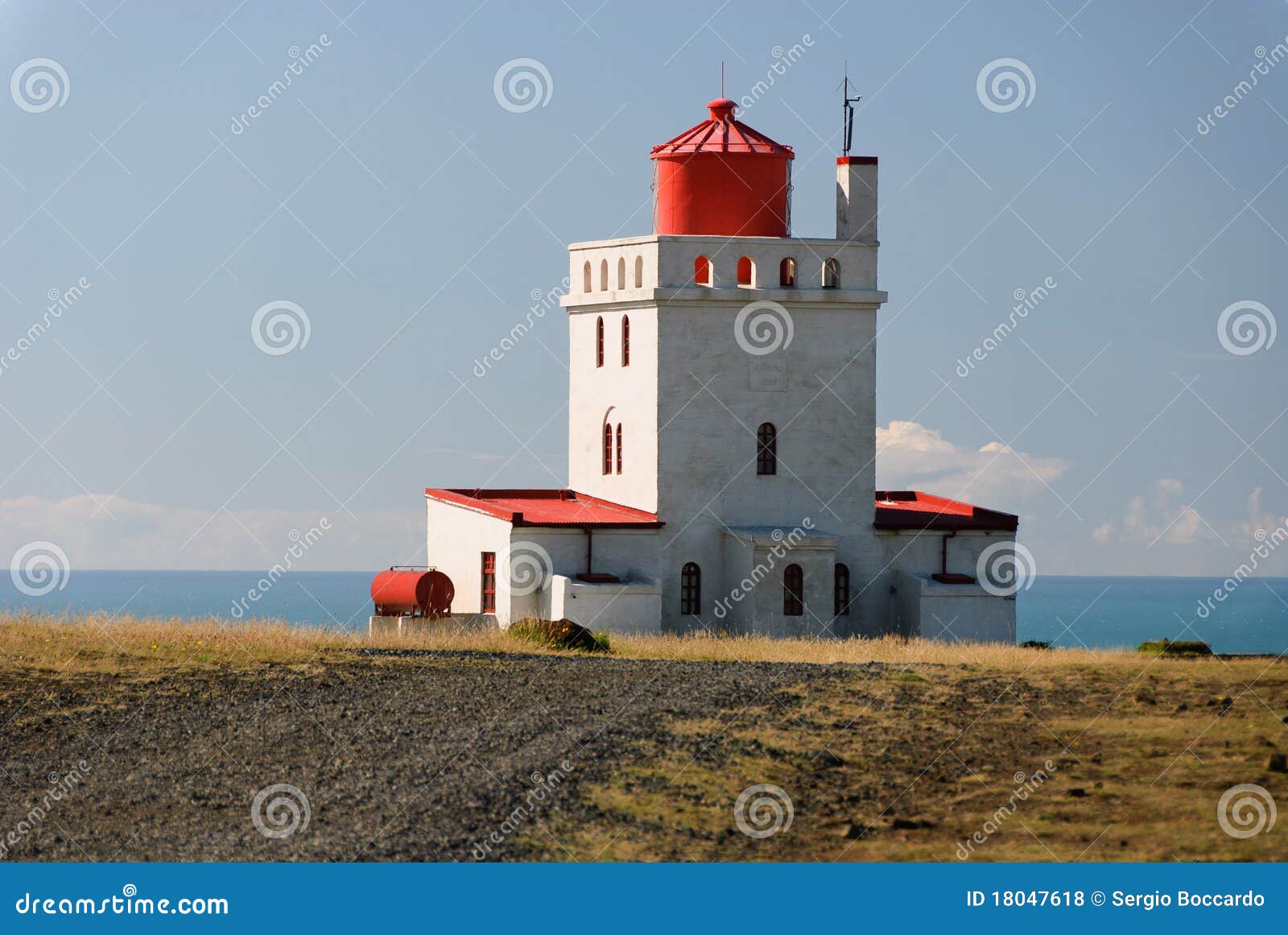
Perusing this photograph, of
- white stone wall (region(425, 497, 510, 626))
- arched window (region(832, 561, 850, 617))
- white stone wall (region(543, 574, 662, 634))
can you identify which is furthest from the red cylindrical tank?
arched window (region(832, 561, 850, 617))

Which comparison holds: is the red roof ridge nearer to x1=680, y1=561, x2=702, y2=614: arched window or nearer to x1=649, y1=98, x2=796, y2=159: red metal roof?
x1=649, y1=98, x2=796, y2=159: red metal roof

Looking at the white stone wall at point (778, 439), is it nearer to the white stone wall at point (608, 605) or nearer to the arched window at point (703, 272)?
the arched window at point (703, 272)

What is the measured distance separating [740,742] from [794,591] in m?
13.3

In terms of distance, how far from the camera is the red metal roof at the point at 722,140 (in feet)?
112

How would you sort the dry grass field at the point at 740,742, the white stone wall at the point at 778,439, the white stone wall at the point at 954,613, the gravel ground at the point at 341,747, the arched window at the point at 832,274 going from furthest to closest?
the arched window at the point at 832,274
the white stone wall at the point at 778,439
the white stone wall at the point at 954,613
the dry grass field at the point at 740,742
the gravel ground at the point at 341,747

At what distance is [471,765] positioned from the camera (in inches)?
722

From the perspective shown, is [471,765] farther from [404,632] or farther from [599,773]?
[404,632]

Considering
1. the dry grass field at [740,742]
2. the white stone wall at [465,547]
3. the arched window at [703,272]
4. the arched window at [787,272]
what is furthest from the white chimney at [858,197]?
the dry grass field at [740,742]

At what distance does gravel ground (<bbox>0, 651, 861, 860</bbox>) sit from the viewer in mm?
16297

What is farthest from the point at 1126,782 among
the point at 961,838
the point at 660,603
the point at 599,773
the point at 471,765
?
the point at 660,603

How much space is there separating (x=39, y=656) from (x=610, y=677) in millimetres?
7694

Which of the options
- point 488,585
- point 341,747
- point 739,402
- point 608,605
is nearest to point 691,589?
point 608,605

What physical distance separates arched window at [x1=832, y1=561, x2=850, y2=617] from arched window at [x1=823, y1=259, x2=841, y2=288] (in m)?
5.12

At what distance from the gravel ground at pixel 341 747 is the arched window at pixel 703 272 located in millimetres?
9707
